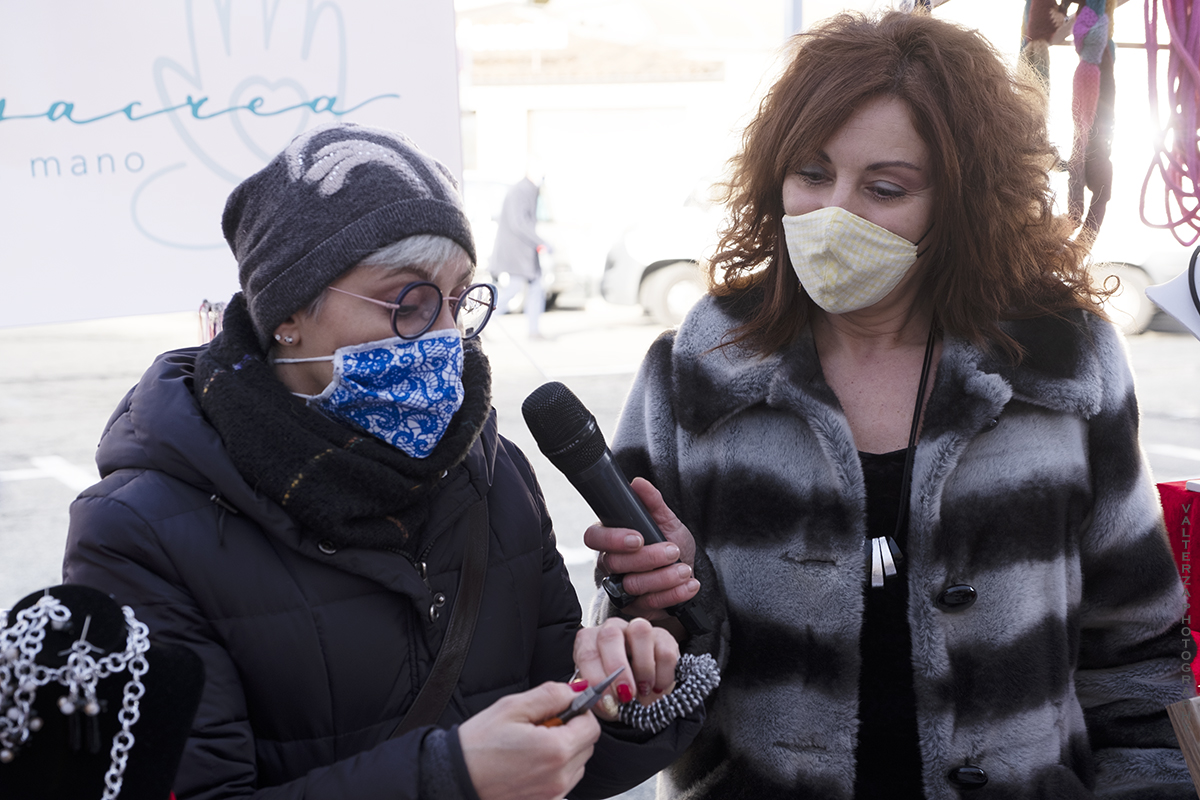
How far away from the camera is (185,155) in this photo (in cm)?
225

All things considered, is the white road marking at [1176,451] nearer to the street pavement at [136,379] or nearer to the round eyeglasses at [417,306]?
the street pavement at [136,379]

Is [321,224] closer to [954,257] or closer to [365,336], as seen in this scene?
[365,336]

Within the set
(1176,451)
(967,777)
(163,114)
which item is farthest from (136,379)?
(967,777)

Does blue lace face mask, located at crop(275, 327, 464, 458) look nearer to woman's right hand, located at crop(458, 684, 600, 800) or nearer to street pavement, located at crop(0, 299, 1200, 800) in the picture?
woman's right hand, located at crop(458, 684, 600, 800)

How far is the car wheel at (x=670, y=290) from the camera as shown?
1179 centimetres

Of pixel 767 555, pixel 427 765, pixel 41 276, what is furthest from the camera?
pixel 41 276

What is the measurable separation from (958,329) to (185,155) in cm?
173

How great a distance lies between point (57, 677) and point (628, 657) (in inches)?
29.2

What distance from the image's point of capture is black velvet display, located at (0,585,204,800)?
0.89 meters

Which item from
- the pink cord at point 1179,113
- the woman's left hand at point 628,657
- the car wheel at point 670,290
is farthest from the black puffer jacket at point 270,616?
the car wheel at point 670,290

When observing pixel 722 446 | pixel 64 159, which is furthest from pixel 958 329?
pixel 64 159

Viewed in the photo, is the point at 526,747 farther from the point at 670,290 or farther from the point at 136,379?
the point at 670,290

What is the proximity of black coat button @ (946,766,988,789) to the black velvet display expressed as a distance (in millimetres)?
1257

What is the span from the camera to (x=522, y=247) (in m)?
11.5
